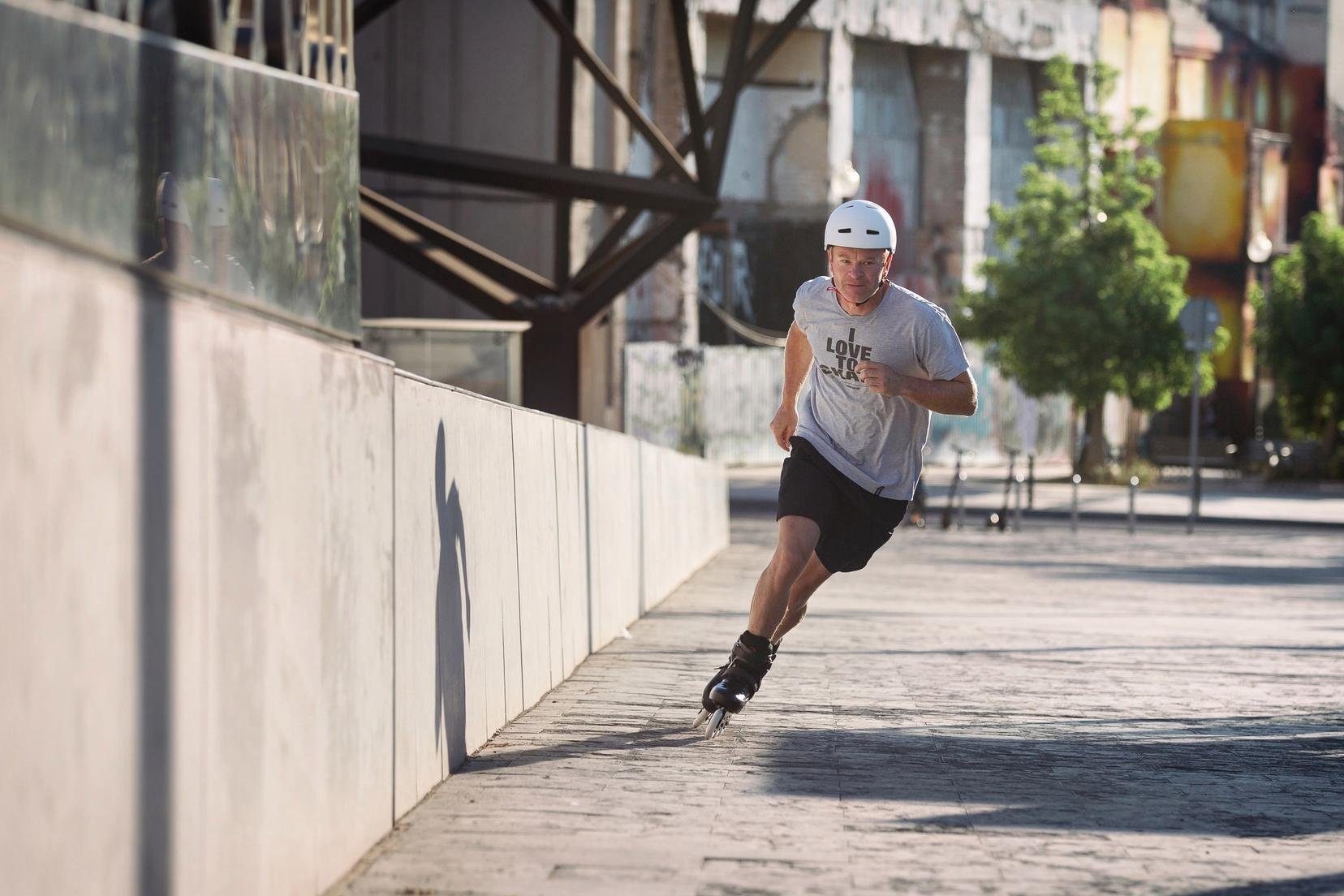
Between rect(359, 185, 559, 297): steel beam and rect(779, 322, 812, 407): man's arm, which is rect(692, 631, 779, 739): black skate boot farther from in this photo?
rect(359, 185, 559, 297): steel beam

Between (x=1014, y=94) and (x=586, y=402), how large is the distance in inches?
1633

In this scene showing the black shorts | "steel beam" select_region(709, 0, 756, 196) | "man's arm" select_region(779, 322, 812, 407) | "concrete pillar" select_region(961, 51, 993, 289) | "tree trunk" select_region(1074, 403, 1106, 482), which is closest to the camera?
the black shorts

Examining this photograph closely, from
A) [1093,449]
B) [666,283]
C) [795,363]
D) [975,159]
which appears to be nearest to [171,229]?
[795,363]

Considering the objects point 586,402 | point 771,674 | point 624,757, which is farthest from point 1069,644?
point 586,402

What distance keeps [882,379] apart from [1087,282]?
128 ft

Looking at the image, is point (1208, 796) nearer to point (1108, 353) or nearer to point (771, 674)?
point (771, 674)

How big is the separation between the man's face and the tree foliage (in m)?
38.0

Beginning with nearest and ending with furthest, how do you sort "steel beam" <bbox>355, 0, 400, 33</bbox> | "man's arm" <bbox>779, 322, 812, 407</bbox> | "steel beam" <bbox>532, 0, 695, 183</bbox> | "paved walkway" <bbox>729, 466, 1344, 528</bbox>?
"man's arm" <bbox>779, 322, 812, 407</bbox>
"steel beam" <bbox>355, 0, 400, 33</bbox>
"steel beam" <bbox>532, 0, 695, 183</bbox>
"paved walkway" <bbox>729, 466, 1344, 528</bbox>

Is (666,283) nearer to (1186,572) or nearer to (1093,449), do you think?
(1093,449)

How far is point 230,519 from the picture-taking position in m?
3.75

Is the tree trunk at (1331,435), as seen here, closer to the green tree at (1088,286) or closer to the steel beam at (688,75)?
the green tree at (1088,286)

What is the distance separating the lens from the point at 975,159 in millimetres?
58812

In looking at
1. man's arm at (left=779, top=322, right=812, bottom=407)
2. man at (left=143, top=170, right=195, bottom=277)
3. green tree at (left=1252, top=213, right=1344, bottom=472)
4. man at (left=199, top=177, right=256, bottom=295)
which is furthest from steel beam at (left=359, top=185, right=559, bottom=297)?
green tree at (left=1252, top=213, right=1344, bottom=472)

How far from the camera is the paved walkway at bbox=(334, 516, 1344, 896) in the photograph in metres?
4.68
